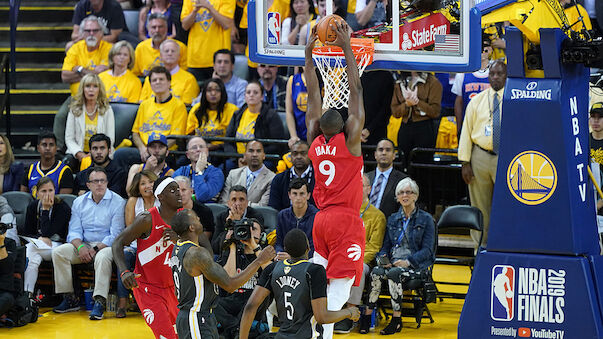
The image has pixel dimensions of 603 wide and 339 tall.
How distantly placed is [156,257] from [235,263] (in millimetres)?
1647

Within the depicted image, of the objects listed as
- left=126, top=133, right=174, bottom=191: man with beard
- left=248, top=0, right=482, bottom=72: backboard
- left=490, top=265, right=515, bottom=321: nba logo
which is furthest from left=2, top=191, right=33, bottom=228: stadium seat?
left=490, top=265, right=515, bottom=321: nba logo

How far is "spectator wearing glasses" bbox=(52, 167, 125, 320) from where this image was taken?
432 inches

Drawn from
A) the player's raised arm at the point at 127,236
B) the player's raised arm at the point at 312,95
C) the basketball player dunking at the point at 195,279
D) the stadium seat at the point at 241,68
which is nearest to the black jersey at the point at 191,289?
the basketball player dunking at the point at 195,279

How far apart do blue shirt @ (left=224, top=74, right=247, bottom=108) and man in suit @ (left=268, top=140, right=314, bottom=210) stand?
7.69 ft

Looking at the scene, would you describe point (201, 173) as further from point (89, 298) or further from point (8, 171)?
point (8, 171)

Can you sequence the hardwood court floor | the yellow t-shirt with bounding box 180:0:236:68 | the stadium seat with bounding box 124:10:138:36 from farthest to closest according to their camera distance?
the stadium seat with bounding box 124:10:138:36, the yellow t-shirt with bounding box 180:0:236:68, the hardwood court floor

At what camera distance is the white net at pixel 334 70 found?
8.06 metres

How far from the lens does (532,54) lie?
332 inches

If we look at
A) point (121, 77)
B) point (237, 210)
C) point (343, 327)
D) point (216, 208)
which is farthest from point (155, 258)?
point (121, 77)

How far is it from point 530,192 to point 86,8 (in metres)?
9.05

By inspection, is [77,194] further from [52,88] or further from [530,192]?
[530,192]

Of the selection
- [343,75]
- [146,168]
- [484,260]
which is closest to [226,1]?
[146,168]

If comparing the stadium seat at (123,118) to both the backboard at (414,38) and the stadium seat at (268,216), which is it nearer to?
the stadium seat at (268,216)

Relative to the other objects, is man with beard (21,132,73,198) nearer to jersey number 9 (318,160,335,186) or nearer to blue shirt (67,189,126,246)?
blue shirt (67,189,126,246)
